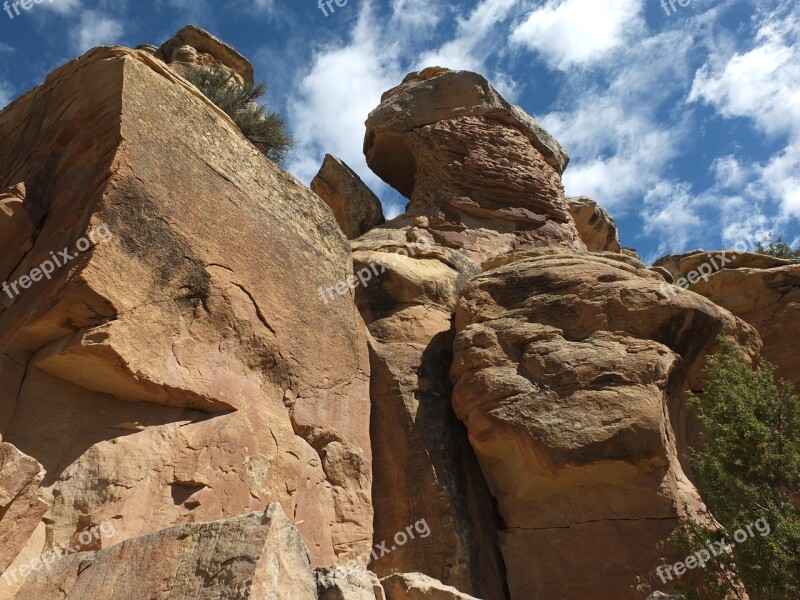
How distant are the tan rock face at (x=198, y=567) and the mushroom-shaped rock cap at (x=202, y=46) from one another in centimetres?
2505

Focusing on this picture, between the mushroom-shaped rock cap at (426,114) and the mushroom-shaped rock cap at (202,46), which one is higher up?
the mushroom-shaped rock cap at (202,46)

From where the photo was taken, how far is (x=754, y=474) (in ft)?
24.1

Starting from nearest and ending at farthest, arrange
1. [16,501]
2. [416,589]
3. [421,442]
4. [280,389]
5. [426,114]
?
[16,501] < [416,589] < [280,389] < [421,442] < [426,114]

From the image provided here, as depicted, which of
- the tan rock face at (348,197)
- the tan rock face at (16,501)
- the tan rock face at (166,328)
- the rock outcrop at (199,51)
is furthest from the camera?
the rock outcrop at (199,51)

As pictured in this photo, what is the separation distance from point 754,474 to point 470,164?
1117cm

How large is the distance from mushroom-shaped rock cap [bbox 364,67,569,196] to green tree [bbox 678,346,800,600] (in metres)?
11.2

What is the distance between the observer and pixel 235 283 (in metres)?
7.96

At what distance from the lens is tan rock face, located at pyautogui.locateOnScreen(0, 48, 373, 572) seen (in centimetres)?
646

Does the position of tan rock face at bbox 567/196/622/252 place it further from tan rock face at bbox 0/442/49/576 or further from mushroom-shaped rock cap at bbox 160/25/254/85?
tan rock face at bbox 0/442/49/576

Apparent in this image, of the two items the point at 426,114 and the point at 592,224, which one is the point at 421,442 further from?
the point at 592,224

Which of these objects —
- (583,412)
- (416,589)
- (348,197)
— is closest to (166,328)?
(416,589)

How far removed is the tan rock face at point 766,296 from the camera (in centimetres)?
1294

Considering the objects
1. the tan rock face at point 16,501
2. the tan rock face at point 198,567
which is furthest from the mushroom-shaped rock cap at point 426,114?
the tan rock face at point 198,567

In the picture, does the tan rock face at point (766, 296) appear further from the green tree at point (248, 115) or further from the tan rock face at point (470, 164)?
the green tree at point (248, 115)
